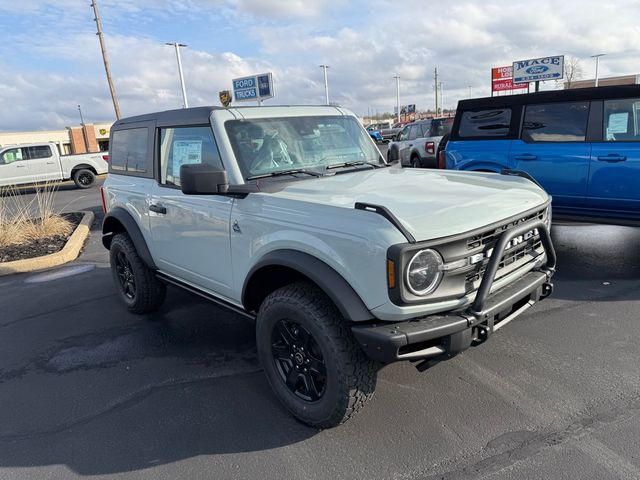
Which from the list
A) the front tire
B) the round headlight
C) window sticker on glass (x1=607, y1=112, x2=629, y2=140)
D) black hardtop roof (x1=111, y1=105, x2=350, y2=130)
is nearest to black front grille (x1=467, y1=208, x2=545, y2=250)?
the round headlight

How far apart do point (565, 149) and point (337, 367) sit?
4.91 metres

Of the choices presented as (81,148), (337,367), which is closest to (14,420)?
(337,367)

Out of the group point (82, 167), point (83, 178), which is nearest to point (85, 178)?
point (83, 178)

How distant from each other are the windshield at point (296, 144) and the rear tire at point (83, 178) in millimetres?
17392

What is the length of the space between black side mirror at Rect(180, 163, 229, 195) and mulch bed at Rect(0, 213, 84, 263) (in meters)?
5.46

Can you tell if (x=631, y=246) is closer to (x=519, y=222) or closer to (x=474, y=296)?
(x=519, y=222)

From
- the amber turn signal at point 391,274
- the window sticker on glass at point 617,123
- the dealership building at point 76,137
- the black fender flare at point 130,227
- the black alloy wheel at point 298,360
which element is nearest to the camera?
the amber turn signal at point 391,274

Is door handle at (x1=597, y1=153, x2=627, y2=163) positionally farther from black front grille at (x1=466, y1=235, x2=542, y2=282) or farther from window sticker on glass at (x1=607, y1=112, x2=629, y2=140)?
black front grille at (x1=466, y1=235, x2=542, y2=282)

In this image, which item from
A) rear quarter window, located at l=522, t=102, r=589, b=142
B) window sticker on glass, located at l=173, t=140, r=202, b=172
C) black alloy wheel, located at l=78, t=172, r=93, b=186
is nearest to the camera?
window sticker on glass, located at l=173, t=140, r=202, b=172

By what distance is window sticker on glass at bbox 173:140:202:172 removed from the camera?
11.8 ft

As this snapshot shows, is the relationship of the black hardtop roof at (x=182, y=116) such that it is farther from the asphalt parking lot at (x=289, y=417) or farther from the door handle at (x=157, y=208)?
the asphalt parking lot at (x=289, y=417)

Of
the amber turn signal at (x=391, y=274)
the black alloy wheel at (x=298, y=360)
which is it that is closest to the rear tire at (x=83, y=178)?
the black alloy wheel at (x=298, y=360)

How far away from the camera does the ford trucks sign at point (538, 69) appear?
35.6m

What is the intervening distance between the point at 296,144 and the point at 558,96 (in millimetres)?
4230
